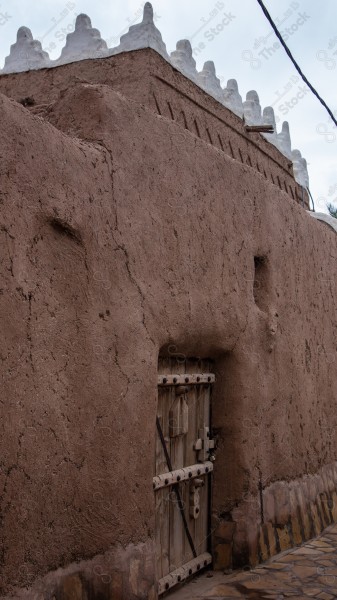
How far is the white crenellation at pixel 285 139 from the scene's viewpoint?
292 inches

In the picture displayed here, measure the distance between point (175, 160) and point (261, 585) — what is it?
2.68 metres

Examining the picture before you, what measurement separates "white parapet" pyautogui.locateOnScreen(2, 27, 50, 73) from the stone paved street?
3.86 m

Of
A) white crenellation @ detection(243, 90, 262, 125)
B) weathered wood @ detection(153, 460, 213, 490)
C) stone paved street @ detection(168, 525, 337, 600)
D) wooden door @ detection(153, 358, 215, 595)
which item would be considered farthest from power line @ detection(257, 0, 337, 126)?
stone paved street @ detection(168, 525, 337, 600)

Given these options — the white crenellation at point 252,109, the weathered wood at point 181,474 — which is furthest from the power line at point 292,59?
the weathered wood at point 181,474

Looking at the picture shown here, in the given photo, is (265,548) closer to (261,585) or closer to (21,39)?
(261,585)

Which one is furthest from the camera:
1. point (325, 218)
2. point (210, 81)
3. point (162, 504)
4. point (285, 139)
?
point (285, 139)

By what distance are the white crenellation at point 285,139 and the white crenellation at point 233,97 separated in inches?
47.7

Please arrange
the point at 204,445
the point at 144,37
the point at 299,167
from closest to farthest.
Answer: the point at 204,445
the point at 144,37
the point at 299,167

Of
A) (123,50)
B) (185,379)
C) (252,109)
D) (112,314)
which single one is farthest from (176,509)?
(252,109)

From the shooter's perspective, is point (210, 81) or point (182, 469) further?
point (210, 81)

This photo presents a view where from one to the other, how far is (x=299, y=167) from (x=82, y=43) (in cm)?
328

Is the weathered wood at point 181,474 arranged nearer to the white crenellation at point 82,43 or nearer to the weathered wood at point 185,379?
the weathered wood at point 185,379

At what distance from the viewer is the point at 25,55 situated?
218 inches

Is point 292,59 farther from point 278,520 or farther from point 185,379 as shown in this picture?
point 278,520
